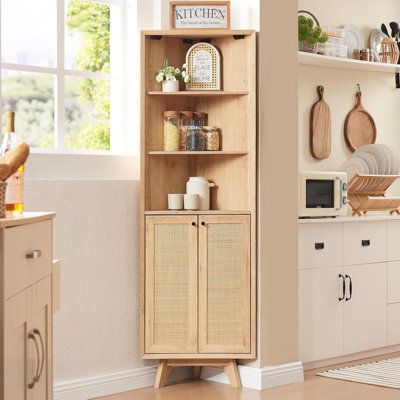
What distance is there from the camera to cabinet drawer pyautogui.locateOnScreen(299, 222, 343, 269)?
16.8ft

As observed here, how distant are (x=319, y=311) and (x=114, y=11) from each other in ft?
Result: 6.50

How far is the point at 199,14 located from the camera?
4.66 m

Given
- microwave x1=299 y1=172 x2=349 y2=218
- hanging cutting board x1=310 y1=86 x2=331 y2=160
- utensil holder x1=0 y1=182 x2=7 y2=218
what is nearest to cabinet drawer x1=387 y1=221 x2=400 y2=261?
microwave x1=299 y1=172 x2=349 y2=218

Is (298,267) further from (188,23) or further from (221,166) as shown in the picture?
(188,23)

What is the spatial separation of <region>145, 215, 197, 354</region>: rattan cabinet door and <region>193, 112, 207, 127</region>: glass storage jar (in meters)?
0.50

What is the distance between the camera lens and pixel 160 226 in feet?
15.1

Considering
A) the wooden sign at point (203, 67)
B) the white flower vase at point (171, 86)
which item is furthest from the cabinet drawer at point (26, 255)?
the wooden sign at point (203, 67)

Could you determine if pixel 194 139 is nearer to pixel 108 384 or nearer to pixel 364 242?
pixel 108 384

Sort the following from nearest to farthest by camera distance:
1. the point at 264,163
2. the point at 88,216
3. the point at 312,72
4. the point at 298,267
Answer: the point at 88,216 < the point at 264,163 < the point at 298,267 < the point at 312,72

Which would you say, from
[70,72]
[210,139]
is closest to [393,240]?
[210,139]

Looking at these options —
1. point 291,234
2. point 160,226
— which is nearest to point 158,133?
point 160,226

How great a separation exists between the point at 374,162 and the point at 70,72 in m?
2.23

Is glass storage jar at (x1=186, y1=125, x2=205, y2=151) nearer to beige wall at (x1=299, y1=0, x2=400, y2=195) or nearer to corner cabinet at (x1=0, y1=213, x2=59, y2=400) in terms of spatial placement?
beige wall at (x1=299, y1=0, x2=400, y2=195)

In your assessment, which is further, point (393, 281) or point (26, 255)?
point (393, 281)
